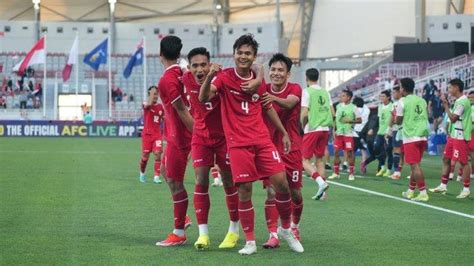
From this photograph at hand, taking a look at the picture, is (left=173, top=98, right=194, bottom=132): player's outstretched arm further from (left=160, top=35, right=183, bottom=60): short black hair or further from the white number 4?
the white number 4

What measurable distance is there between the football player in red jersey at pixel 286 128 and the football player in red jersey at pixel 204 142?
0.42m

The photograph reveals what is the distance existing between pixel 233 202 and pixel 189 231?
1564mm

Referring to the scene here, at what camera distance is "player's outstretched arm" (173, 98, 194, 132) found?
10.5 meters

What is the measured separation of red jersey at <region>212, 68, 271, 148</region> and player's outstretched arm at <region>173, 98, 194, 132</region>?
0.65m

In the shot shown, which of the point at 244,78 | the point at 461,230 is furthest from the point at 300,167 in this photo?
the point at 461,230

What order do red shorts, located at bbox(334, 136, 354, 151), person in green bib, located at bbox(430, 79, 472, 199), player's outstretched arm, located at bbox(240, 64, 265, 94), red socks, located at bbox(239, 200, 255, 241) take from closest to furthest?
1. player's outstretched arm, located at bbox(240, 64, 265, 94)
2. red socks, located at bbox(239, 200, 255, 241)
3. person in green bib, located at bbox(430, 79, 472, 199)
4. red shorts, located at bbox(334, 136, 354, 151)

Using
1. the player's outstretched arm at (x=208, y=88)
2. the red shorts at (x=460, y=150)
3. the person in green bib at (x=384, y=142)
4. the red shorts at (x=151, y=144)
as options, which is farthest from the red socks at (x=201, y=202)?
the person in green bib at (x=384, y=142)

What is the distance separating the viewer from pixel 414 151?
16422 mm

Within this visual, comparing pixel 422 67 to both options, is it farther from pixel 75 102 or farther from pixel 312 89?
pixel 312 89

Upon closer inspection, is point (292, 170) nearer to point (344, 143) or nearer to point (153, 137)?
point (153, 137)

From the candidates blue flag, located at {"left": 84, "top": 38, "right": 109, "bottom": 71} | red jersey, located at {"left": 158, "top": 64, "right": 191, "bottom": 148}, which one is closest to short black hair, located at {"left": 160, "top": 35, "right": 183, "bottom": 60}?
red jersey, located at {"left": 158, "top": 64, "right": 191, "bottom": 148}

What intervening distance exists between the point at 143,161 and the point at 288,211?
423 inches

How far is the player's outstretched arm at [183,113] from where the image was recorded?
34.5 feet

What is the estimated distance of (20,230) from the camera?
38.3 feet
